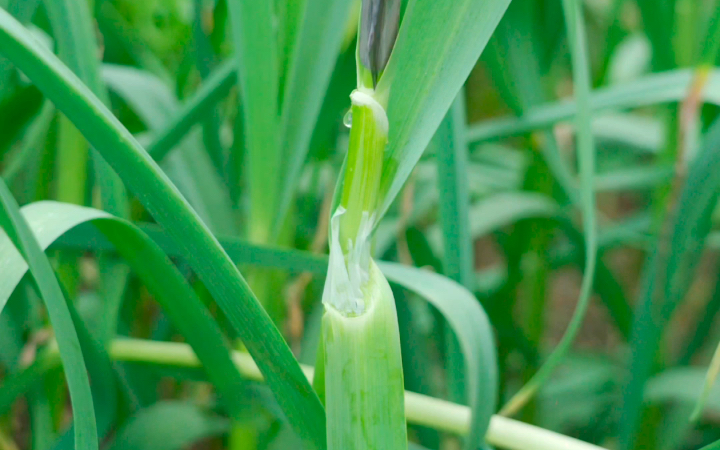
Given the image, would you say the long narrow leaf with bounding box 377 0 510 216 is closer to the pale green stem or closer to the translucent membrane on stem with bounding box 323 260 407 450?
the translucent membrane on stem with bounding box 323 260 407 450

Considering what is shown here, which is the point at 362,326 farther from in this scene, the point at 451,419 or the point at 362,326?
the point at 451,419

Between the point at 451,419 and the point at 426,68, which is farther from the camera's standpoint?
the point at 451,419

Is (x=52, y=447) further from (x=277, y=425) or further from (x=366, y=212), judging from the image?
(x=366, y=212)

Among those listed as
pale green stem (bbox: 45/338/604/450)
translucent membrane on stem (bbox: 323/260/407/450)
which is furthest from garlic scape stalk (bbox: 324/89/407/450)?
pale green stem (bbox: 45/338/604/450)

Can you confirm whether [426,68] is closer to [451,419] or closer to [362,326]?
[362,326]

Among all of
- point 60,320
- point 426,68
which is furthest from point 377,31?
point 60,320

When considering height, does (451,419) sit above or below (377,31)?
below
